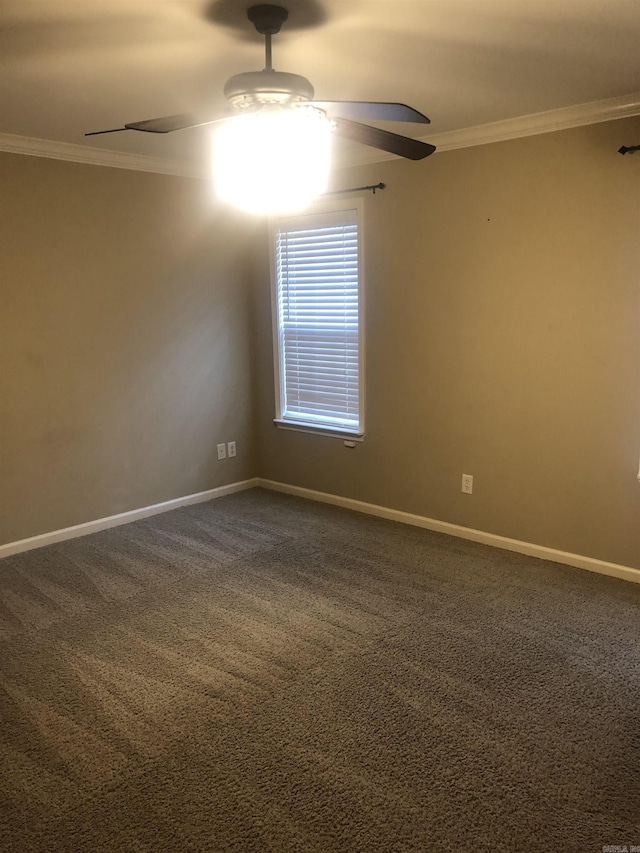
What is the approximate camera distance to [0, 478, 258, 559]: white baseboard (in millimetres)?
3980

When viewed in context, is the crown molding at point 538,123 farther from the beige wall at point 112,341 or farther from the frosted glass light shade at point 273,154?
the frosted glass light shade at point 273,154

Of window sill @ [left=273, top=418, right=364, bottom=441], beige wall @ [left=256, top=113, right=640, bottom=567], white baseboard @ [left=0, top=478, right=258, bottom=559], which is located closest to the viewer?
beige wall @ [left=256, top=113, right=640, bottom=567]

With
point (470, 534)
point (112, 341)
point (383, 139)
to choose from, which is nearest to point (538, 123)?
point (383, 139)

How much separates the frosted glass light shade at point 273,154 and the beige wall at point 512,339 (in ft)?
5.52

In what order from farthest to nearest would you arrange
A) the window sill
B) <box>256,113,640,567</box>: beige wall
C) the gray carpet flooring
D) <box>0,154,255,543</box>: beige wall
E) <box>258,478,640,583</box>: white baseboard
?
the window sill, <box>0,154,255,543</box>: beige wall, <box>258,478,640,583</box>: white baseboard, <box>256,113,640,567</box>: beige wall, the gray carpet flooring

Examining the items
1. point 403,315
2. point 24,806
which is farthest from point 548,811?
point 403,315

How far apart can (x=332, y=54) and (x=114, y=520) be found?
3108 mm

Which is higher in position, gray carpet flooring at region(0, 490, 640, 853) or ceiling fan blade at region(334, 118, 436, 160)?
ceiling fan blade at region(334, 118, 436, 160)

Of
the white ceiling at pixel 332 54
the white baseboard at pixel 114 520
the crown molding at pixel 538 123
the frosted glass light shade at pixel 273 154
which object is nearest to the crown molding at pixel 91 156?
the white ceiling at pixel 332 54

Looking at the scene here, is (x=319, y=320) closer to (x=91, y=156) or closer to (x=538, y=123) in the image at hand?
(x=91, y=156)

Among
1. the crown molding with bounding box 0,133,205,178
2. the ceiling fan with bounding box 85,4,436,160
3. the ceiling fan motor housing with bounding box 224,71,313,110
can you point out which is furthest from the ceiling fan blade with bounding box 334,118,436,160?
A: the crown molding with bounding box 0,133,205,178

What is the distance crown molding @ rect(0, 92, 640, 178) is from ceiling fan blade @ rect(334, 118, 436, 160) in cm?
134

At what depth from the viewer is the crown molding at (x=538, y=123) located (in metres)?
3.10

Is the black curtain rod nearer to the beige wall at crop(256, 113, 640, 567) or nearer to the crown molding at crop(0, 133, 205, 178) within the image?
the beige wall at crop(256, 113, 640, 567)
